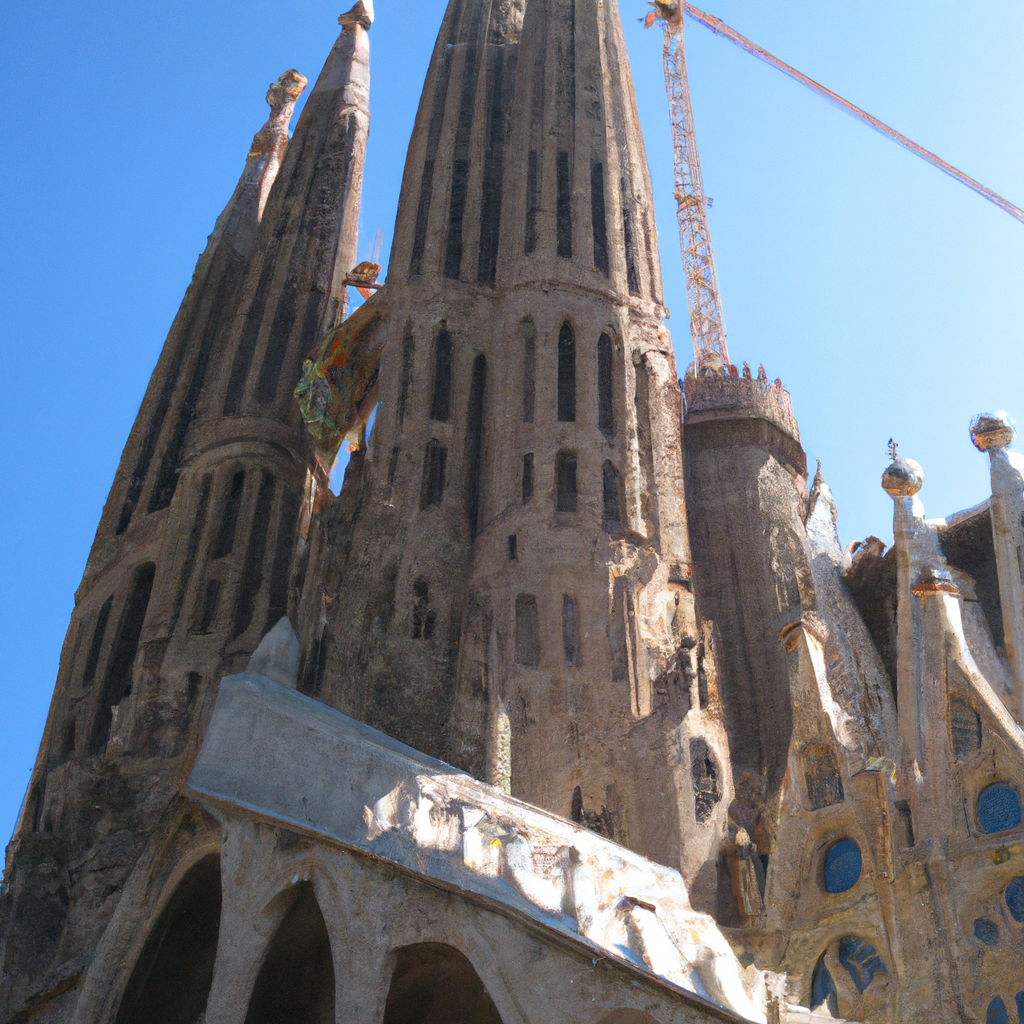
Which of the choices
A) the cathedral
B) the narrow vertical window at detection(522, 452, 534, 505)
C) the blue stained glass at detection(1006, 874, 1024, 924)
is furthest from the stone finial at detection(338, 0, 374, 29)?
the blue stained glass at detection(1006, 874, 1024, 924)

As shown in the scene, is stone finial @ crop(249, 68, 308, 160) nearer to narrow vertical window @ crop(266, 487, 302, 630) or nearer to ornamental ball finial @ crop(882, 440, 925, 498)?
narrow vertical window @ crop(266, 487, 302, 630)

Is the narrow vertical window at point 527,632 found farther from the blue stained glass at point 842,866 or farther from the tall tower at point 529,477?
the blue stained glass at point 842,866

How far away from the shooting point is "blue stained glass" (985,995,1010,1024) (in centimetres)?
1576

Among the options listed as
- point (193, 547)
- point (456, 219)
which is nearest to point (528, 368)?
point (456, 219)

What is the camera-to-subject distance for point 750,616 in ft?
82.2

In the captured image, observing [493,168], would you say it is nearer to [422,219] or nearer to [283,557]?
[422,219]

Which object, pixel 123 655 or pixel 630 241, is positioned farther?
pixel 123 655

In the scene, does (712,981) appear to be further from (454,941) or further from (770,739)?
(770,739)

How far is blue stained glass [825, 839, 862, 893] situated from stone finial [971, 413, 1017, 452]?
29.3 ft

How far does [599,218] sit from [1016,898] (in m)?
15.3

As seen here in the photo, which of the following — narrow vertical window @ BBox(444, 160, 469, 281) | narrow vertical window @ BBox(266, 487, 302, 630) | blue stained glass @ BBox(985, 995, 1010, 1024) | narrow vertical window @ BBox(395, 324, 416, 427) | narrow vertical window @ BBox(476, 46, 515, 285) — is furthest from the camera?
narrow vertical window @ BBox(476, 46, 515, 285)

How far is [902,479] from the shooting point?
2381cm

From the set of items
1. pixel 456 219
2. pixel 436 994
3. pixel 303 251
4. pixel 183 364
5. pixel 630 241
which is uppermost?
pixel 303 251

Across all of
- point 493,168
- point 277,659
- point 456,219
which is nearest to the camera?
point 277,659
